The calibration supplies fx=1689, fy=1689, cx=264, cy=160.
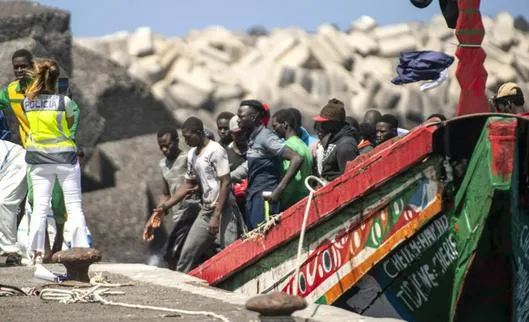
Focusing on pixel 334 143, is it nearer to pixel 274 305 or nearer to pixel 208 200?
pixel 208 200

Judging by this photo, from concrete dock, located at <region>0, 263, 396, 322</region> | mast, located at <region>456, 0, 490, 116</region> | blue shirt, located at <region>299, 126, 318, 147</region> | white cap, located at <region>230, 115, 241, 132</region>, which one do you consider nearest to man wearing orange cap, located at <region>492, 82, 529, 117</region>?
mast, located at <region>456, 0, 490, 116</region>

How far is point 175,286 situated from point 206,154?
5.35 ft

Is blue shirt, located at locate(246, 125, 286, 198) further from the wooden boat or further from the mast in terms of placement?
the mast

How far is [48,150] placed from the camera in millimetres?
13172

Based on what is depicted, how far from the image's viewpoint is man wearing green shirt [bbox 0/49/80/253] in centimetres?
1364

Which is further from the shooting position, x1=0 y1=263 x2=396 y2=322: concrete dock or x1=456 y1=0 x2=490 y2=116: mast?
x1=456 y1=0 x2=490 y2=116: mast

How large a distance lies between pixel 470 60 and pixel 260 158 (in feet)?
6.66

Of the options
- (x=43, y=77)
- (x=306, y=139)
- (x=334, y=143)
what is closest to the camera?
(x=43, y=77)

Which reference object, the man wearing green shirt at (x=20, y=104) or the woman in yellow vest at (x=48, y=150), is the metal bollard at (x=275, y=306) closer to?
the woman in yellow vest at (x=48, y=150)

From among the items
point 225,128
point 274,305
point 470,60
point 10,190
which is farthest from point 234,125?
point 274,305

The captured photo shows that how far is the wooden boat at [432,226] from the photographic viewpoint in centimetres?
1173

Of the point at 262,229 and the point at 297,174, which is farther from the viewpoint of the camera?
the point at 297,174

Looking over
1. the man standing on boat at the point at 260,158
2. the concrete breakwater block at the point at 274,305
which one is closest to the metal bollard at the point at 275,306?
the concrete breakwater block at the point at 274,305

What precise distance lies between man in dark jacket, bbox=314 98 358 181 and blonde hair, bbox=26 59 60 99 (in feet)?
7.32
